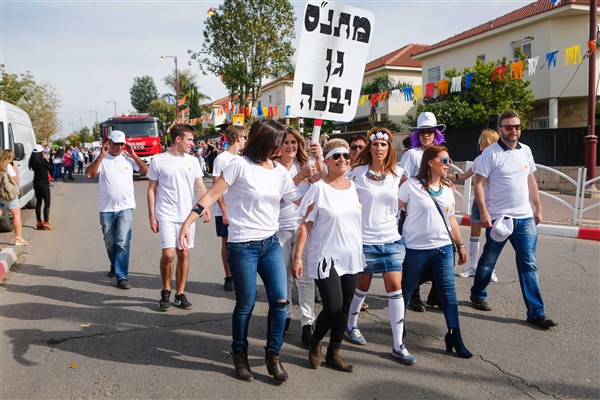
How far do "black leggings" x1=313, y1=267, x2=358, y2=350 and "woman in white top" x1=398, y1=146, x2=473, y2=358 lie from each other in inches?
25.7

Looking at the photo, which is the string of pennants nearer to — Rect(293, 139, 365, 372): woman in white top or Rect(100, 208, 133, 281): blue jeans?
Rect(100, 208, 133, 281): blue jeans

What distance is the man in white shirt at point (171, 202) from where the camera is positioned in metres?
5.38

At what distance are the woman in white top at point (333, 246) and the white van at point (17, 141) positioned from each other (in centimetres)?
852

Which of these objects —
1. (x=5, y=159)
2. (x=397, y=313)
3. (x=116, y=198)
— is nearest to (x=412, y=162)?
(x=397, y=313)

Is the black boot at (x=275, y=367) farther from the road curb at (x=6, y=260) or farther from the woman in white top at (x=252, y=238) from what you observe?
the road curb at (x=6, y=260)

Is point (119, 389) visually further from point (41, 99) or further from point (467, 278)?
point (41, 99)

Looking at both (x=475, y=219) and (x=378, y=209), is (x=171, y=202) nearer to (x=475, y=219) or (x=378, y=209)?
A: (x=378, y=209)

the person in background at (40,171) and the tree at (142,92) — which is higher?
the tree at (142,92)

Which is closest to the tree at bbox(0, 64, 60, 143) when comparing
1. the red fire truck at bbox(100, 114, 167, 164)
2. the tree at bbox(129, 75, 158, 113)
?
the red fire truck at bbox(100, 114, 167, 164)

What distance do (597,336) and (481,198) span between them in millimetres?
1573

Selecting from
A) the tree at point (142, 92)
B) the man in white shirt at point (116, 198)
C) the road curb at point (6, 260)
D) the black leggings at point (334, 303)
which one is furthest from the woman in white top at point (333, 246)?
the tree at point (142, 92)

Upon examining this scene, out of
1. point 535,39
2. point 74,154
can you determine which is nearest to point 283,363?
point 535,39

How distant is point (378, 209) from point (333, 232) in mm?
554

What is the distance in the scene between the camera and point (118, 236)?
6.40 metres
